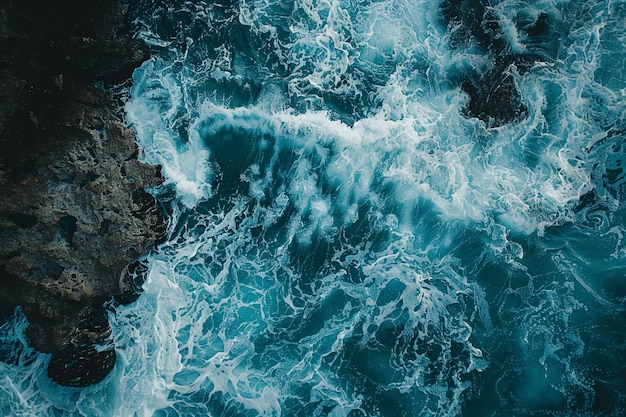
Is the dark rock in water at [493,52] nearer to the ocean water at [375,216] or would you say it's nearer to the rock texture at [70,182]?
the ocean water at [375,216]

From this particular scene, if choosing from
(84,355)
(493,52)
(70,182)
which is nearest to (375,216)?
(493,52)

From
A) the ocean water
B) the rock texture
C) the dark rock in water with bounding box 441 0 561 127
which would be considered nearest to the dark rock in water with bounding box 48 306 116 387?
the rock texture

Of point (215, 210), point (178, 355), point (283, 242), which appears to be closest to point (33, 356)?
point (178, 355)

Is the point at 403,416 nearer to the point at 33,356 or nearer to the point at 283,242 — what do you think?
the point at 283,242

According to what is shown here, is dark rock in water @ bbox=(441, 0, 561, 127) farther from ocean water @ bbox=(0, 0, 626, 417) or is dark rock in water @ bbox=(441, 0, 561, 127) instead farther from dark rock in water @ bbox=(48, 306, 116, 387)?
dark rock in water @ bbox=(48, 306, 116, 387)

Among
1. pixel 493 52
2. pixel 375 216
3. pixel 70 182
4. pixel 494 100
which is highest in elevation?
pixel 493 52

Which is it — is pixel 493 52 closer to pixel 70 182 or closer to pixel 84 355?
pixel 70 182
